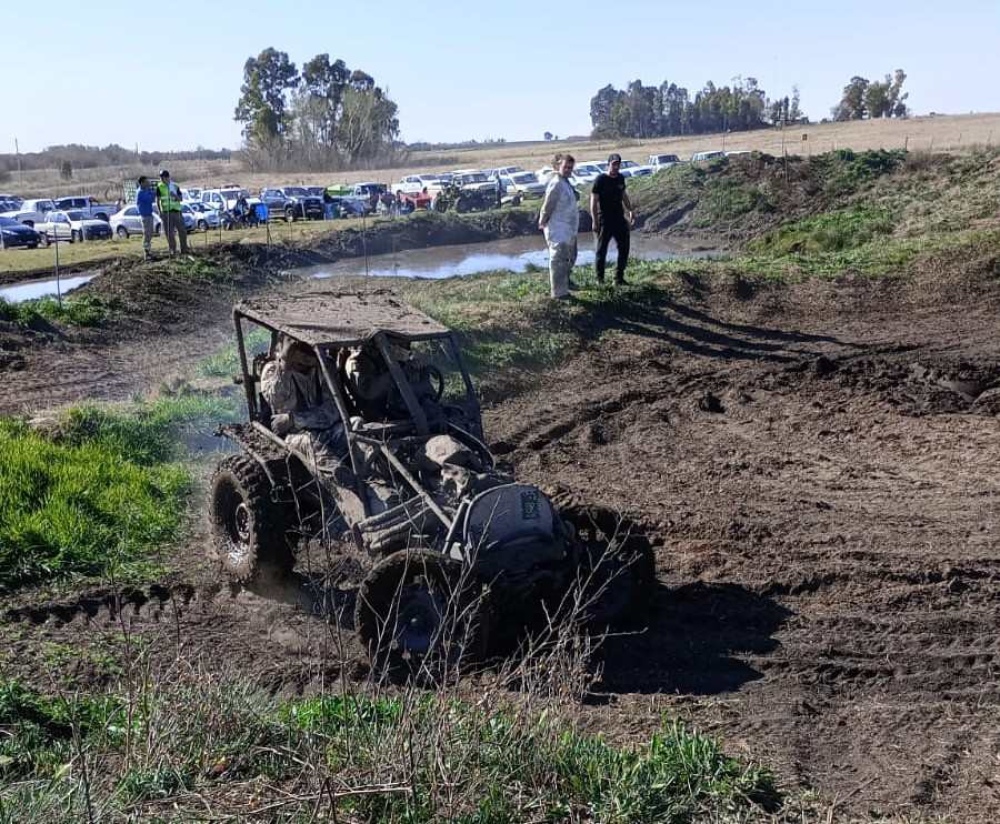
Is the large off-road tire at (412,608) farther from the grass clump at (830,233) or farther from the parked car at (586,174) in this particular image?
the parked car at (586,174)

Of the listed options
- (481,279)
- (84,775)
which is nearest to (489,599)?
(84,775)

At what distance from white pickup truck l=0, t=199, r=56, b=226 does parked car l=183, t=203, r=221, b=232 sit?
5.03 metres

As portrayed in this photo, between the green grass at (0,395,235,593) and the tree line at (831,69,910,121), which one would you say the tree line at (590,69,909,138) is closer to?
the tree line at (831,69,910,121)

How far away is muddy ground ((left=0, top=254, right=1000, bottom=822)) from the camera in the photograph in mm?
5863

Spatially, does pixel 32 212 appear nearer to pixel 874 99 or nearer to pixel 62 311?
pixel 62 311

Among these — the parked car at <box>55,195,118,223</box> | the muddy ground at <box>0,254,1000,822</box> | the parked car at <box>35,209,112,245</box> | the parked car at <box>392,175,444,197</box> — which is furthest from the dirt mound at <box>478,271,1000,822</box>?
the parked car at <box>392,175,444,197</box>

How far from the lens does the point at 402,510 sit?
7273 millimetres

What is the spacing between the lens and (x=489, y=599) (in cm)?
645

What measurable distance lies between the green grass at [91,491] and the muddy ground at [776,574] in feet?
1.59

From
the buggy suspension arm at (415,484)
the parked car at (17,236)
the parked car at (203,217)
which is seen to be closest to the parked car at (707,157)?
the parked car at (203,217)

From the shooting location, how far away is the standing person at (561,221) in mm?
15711

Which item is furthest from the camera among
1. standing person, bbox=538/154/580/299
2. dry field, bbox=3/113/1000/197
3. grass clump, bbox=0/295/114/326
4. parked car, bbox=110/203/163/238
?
dry field, bbox=3/113/1000/197

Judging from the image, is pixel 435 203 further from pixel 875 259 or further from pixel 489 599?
pixel 489 599

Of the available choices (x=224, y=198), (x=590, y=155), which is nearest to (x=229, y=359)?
(x=224, y=198)
